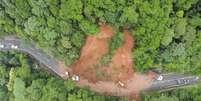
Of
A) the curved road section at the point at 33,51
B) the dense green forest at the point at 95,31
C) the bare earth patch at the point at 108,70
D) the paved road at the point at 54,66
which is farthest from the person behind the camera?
the curved road section at the point at 33,51

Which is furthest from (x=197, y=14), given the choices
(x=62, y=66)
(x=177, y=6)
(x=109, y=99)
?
(x=62, y=66)

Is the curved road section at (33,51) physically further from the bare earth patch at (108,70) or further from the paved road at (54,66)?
the bare earth patch at (108,70)

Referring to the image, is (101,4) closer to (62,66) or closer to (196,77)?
(62,66)

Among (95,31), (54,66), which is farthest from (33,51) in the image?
(95,31)

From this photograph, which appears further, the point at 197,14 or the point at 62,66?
the point at 62,66

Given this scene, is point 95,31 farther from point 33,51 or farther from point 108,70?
point 33,51

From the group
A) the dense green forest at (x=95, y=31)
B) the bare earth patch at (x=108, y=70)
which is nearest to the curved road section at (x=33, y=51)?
the dense green forest at (x=95, y=31)

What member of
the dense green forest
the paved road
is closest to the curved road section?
the paved road
